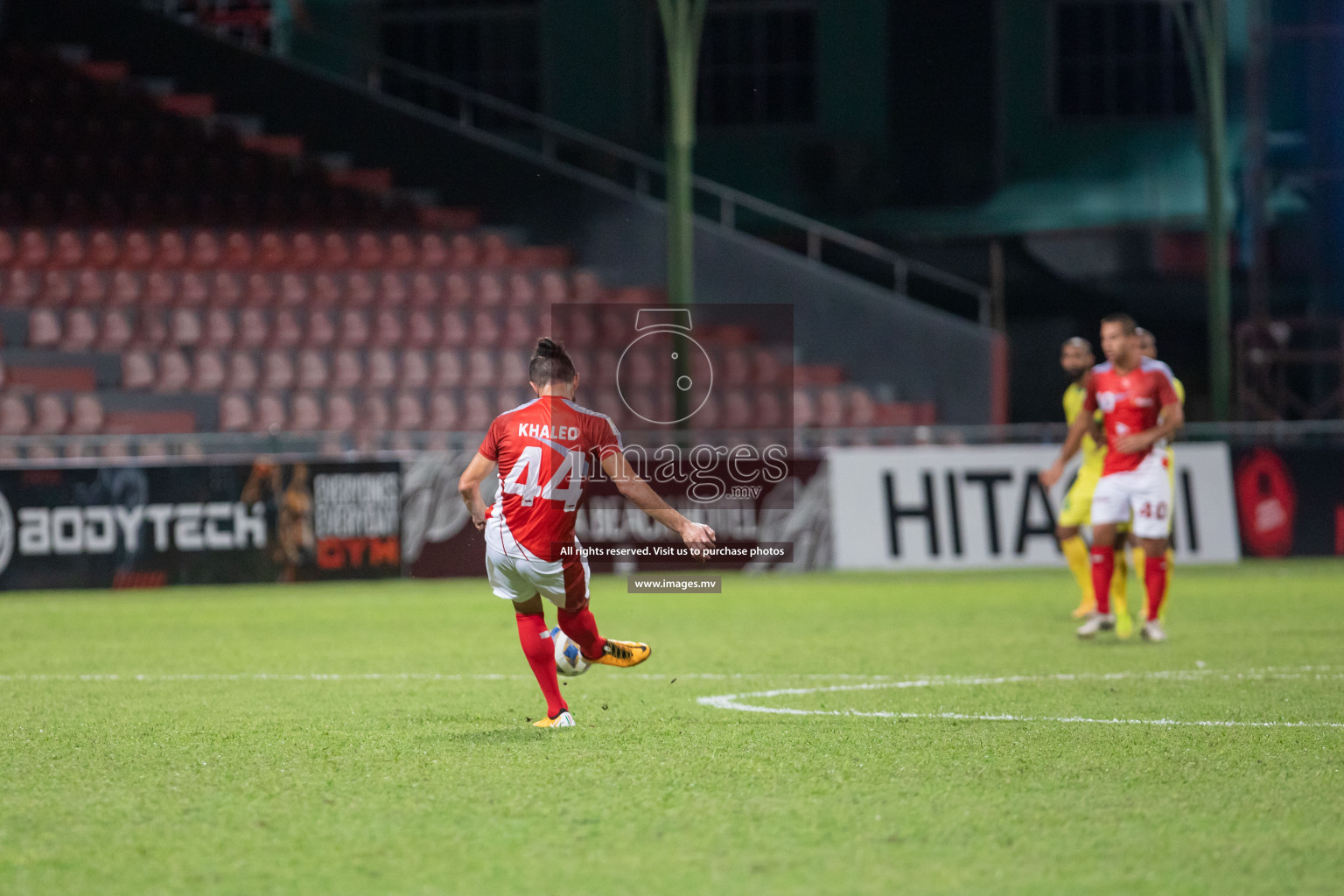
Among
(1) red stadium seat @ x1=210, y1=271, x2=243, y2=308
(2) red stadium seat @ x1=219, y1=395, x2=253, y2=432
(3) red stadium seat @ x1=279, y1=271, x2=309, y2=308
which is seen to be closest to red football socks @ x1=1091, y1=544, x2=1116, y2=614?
(2) red stadium seat @ x1=219, y1=395, x2=253, y2=432

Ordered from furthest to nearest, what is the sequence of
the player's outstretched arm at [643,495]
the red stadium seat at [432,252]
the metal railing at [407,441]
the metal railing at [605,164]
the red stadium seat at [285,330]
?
the metal railing at [605,164] → the red stadium seat at [432,252] → the red stadium seat at [285,330] → the metal railing at [407,441] → the player's outstretched arm at [643,495]

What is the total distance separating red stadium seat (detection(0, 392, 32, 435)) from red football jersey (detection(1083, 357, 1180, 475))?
1321cm

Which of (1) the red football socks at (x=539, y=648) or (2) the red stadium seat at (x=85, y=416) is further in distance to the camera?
(2) the red stadium seat at (x=85, y=416)

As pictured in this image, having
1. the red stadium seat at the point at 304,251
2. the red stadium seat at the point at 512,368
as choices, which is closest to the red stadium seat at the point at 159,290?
the red stadium seat at the point at 304,251

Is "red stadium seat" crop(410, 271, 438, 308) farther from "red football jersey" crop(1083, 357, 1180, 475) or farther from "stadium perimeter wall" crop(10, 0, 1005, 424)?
"red football jersey" crop(1083, 357, 1180, 475)

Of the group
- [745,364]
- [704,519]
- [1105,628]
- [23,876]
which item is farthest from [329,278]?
[23,876]

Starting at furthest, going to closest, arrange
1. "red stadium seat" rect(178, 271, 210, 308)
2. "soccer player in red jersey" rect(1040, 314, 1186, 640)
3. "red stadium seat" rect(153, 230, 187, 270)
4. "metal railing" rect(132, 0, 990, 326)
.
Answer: "metal railing" rect(132, 0, 990, 326)
"red stadium seat" rect(153, 230, 187, 270)
"red stadium seat" rect(178, 271, 210, 308)
"soccer player in red jersey" rect(1040, 314, 1186, 640)

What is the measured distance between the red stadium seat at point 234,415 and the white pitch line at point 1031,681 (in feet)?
44.6

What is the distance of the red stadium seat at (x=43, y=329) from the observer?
21891 mm

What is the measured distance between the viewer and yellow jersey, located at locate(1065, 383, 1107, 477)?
13125 mm

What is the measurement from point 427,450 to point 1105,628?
803cm

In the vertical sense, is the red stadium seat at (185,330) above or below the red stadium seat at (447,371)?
above

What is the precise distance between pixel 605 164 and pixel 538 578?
2195 cm

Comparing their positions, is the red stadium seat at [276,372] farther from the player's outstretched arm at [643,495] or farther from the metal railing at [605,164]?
the player's outstretched arm at [643,495]
